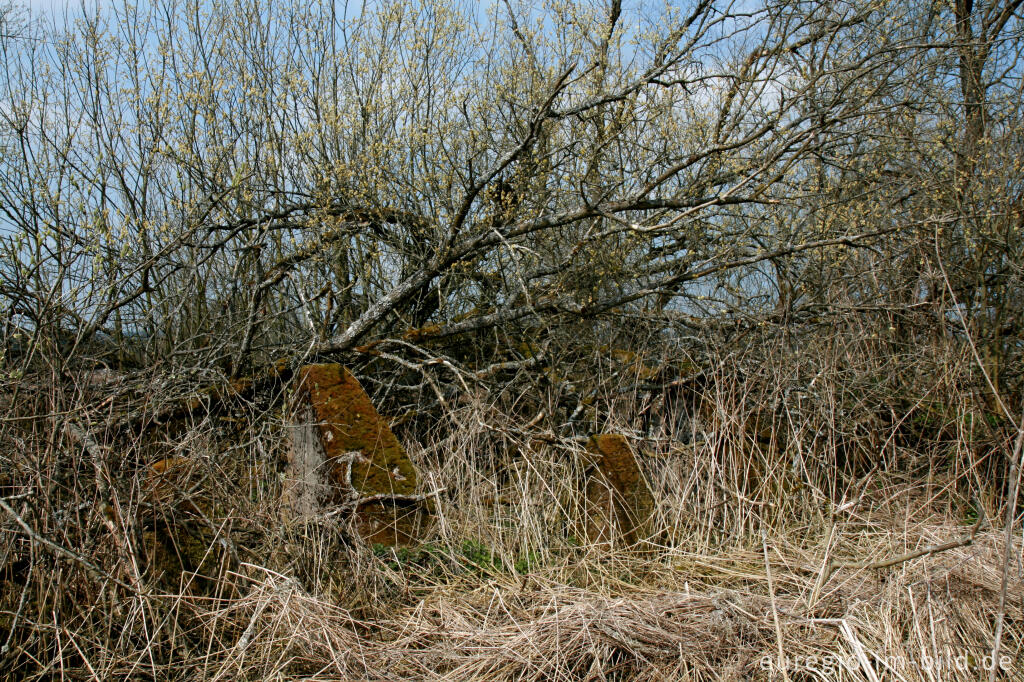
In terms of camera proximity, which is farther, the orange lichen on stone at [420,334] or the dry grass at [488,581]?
the orange lichen on stone at [420,334]

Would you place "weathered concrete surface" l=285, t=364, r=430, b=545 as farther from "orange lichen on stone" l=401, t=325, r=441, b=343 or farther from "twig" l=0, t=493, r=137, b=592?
"orange lichen on stone" l=401, t=325, r=441, b=343

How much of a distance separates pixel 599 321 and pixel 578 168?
1.69 meters

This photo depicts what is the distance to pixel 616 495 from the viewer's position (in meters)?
4.02

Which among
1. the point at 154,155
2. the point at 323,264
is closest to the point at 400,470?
the point at 323,264

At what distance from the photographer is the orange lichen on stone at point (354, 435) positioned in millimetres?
4051

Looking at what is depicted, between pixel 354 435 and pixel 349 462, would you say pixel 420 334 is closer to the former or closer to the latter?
pixel 354 435

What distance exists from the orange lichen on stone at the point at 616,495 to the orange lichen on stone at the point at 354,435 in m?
1.04

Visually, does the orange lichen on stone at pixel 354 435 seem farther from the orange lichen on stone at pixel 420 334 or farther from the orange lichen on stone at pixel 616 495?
the orange lichen on stone at pixel 420 334

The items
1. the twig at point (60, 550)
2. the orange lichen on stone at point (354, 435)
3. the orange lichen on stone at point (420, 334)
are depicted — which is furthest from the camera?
the orange lichen on stone at point (420, 334)

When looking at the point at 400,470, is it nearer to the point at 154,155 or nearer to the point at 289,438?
the point at 289,438

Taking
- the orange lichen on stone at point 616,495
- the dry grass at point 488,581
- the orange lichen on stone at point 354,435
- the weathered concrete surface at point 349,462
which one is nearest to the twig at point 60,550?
the dry grass at point 488,581

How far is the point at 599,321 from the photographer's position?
5.84 meters

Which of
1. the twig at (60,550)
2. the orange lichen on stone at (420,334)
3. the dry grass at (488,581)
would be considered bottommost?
the dry grass at (488,581)

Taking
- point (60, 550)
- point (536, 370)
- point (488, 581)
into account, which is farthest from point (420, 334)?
point (60, 550)
